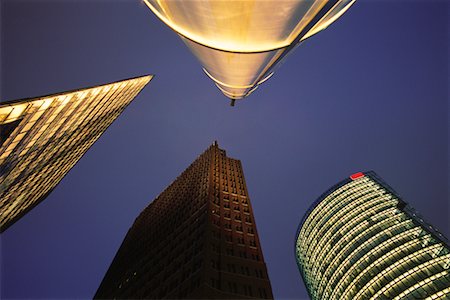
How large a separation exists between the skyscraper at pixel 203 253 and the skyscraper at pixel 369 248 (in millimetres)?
35404

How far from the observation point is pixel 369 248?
71.4 m

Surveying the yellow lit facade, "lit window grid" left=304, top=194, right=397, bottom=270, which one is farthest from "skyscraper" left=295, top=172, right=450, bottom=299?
the yellow lit facade

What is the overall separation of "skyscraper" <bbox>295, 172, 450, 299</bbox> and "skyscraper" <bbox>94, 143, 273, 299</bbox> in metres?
35.4

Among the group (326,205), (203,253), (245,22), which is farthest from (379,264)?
(245,22)

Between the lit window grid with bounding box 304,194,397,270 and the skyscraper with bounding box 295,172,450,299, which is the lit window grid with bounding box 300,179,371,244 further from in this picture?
the lit window grid with bounding box 304,194,397,270

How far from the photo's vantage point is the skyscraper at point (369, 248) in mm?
59556

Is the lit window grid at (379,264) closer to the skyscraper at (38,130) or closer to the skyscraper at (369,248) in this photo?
the skyscraper at (369,248)

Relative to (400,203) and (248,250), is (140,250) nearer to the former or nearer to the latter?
(248,250)

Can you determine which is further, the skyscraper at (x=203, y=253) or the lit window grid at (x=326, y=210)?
the lit window grid at (x=326, y=210)

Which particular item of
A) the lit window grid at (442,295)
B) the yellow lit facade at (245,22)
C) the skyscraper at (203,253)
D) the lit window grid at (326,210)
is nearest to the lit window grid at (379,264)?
the lit window grid at (442,295)

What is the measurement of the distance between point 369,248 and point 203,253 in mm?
52639

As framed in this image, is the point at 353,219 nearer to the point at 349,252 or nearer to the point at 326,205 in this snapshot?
the point at 349,252

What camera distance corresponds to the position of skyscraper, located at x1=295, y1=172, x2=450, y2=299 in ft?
195

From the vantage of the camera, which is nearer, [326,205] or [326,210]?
[326,210]
